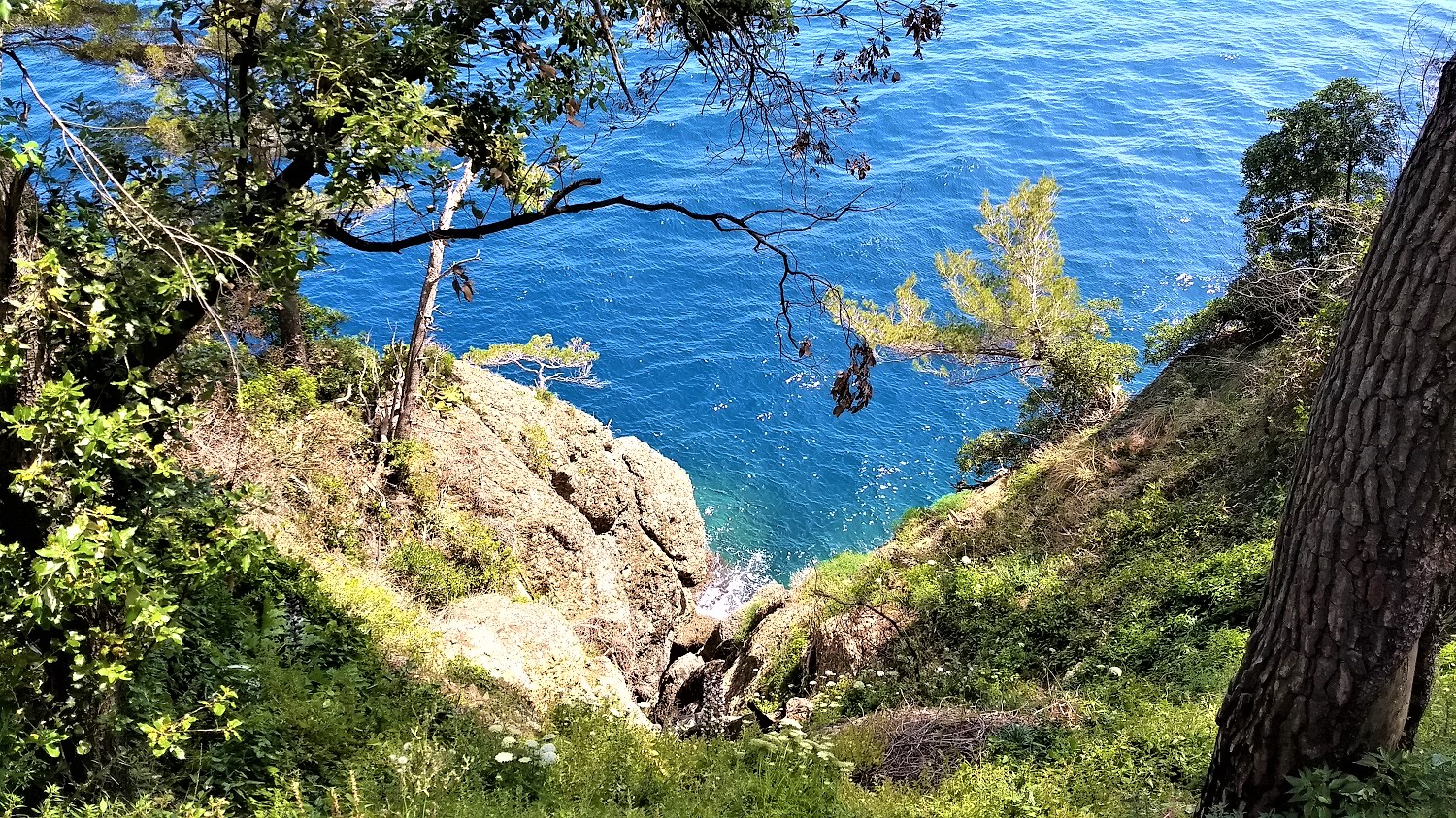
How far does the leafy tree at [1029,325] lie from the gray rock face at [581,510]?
5.61 metres

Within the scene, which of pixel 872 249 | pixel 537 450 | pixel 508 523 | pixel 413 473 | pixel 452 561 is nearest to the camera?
pixel 452 561

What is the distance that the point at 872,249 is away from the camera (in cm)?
2770

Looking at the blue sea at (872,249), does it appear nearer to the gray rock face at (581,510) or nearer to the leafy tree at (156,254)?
the gray rock face at (581,510)

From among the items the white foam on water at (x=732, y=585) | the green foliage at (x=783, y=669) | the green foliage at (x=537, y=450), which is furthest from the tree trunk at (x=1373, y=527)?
the white foam on water at (x=732, y=585)

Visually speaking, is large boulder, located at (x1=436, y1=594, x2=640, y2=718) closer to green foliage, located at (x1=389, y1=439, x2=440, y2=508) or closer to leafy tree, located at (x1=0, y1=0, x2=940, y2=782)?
green foliage, located at (x1=389, y1=439, x2=440, y2=508)

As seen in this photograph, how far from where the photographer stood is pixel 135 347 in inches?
184

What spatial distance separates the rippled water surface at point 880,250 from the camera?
75.0 ft

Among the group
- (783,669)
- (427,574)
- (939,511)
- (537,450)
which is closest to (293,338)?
(537,450)

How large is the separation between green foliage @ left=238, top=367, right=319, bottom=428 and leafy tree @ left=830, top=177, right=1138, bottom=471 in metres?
9.66

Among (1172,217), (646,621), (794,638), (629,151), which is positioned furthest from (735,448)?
(1172,217)

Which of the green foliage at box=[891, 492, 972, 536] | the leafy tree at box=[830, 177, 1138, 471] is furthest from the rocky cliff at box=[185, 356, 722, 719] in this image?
the leafy tree at box=[830, 177, 1138, 471]

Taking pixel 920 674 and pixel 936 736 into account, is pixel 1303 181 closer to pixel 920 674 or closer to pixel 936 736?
pixel 920 674

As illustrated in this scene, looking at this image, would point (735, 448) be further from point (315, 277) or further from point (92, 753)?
point (92, 753)

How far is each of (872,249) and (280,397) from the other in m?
19.3
